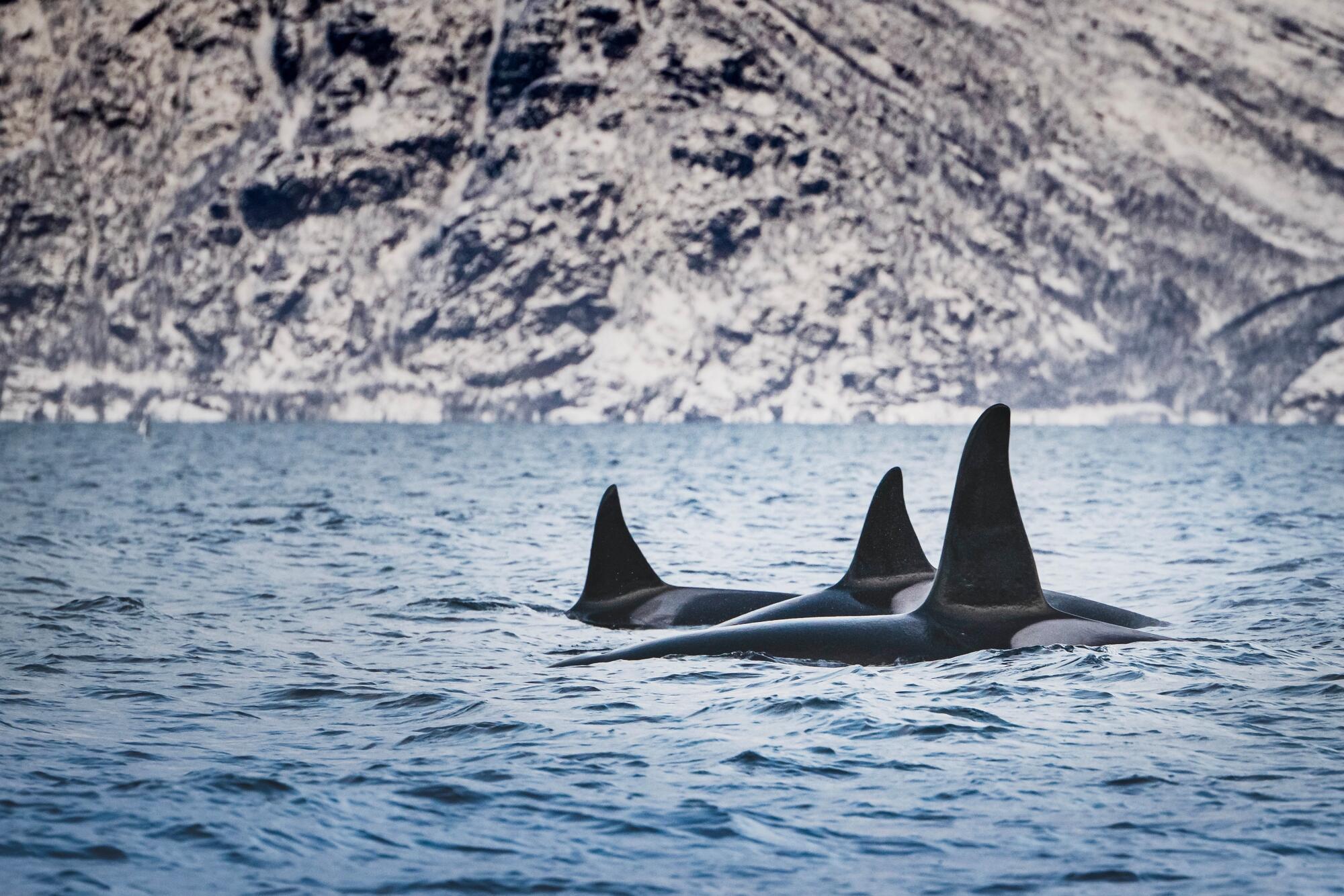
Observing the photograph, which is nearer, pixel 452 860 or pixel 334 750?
pixel 452 860

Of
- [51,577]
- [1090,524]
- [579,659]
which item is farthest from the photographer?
[1090,524]

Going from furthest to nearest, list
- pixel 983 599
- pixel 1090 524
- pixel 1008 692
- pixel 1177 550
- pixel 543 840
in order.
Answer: pixel 1090 524 → pixel 1177 550 → pixel 983 599 → pixel 1008 692 → pixel 543 840

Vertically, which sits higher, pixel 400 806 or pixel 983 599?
pixel 983 599

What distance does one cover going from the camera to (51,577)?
22250 mm

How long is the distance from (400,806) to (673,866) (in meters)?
2.01

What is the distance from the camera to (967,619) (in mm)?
13711

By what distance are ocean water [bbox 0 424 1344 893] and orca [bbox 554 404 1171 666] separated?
0.26 meters

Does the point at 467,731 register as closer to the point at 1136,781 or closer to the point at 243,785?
the point at 243,785

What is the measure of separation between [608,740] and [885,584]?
6.27m

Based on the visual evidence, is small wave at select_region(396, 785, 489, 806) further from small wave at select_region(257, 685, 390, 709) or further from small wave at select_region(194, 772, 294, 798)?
small wave at select_region(257, 685, 390, 709)

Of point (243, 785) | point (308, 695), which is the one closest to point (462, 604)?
point (308, 695)

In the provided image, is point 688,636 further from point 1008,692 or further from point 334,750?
point 334,750

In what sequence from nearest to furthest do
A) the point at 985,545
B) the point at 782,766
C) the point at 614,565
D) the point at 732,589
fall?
the point at 782,766 < the point at 985,545 < the point at 732,589 < the point at 614,565

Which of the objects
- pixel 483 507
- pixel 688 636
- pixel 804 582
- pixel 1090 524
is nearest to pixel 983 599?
pixel 688 636
